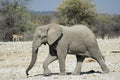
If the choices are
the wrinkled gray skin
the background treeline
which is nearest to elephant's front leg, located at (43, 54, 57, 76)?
the wrinkled gray skin

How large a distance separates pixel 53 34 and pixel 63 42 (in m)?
0.48

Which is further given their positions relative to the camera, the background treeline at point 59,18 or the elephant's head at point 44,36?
the background treeline at point 59,18

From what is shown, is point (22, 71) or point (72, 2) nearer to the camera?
point (22, 71)

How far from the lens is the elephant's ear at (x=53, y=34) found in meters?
14.8

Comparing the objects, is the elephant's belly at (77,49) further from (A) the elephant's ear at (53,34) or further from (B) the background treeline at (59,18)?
(B) the background treeline at (59,18)

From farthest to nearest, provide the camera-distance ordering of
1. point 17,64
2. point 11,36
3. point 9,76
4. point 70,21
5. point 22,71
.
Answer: point 70,21 → point 11,36 → point 17,64 → point 22,71 → point 9,76

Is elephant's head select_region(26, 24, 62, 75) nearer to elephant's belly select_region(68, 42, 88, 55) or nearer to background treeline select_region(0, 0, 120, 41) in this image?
elephant's belly select_region(68, 42, 88, 55)

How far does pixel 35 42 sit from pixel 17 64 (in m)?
5.97

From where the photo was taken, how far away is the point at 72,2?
53.5 meters

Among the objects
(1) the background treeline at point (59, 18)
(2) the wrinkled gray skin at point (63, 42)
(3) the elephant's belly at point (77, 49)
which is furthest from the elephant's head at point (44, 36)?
(1) the background treeline at point (59, 18)

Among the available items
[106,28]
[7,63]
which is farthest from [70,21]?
[7,63]

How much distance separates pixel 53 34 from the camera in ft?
48.7

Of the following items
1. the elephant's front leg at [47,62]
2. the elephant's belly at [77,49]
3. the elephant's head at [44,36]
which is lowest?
the elephant's front leg at [47,62]

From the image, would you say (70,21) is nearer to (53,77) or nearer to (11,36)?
(11,36)
